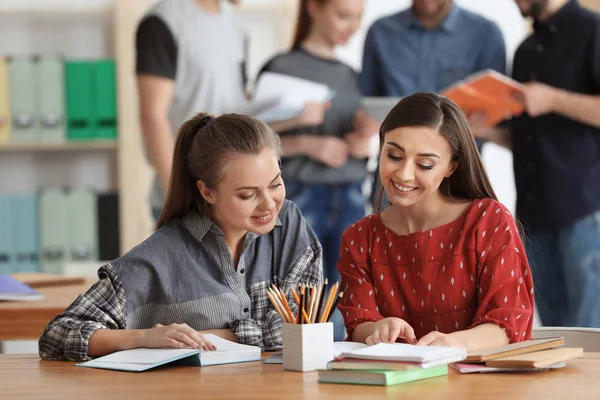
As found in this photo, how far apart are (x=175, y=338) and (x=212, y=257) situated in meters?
0.29

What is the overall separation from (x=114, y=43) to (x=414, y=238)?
3430mm

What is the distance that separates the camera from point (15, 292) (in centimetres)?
250

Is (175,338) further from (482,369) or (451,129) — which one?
(451,129)

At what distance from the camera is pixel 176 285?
1.86 m

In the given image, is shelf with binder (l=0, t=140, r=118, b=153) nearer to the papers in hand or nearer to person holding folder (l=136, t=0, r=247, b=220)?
person holding folder (l=136, t=0, r=247, b=220)

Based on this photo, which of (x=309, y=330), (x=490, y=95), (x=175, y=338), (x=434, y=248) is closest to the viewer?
(x=309, y=330)

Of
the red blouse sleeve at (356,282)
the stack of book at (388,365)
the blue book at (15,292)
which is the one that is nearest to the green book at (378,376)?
the stack of book at (388,365)

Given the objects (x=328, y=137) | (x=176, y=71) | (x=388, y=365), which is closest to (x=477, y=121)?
(x=328, y=137)

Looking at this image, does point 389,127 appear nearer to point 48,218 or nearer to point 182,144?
point 182,144

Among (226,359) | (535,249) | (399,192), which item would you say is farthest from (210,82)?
(226,359)

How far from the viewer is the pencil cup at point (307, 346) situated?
1.49 m

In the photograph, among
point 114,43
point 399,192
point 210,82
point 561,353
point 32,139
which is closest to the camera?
point 561,353

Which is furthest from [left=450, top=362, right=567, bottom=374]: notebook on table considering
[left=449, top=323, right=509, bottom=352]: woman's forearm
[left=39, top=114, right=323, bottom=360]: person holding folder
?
[left=39, top=114, right=323, bottom=360]: person holding folder

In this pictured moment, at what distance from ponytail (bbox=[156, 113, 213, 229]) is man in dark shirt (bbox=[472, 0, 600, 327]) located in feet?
4.78
